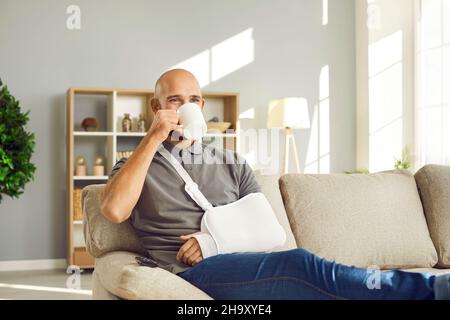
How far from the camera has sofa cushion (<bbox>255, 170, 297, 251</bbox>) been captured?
242cm

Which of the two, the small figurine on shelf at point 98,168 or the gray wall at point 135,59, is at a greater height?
the gray wall at point 135,59

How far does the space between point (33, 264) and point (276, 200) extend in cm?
359

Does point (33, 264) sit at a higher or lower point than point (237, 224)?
lower

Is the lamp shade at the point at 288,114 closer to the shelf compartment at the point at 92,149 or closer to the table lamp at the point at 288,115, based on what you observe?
the table lamp at the point at 288,115

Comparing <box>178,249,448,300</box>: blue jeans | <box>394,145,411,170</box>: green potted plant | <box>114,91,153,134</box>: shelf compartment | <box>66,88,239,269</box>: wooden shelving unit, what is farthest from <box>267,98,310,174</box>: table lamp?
<box>178,249,448,300</box>: blue jeans

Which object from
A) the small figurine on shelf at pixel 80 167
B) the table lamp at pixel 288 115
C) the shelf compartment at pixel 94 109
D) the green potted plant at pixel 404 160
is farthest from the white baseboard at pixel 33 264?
the green potted plant at pixel 404 160

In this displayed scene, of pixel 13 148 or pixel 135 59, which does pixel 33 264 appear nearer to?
pixel 13 148

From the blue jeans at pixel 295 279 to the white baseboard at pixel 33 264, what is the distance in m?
3.92

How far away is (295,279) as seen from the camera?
1666 millimetres

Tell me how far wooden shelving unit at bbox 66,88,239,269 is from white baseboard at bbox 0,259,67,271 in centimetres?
13

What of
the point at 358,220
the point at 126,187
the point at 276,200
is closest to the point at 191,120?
the point at 126,187

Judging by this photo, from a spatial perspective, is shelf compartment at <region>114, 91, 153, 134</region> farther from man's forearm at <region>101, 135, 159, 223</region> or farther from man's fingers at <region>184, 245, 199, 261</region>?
man's fingers at <region>184, 245, 199, 261</region>

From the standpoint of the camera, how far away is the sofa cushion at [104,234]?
2137 mm

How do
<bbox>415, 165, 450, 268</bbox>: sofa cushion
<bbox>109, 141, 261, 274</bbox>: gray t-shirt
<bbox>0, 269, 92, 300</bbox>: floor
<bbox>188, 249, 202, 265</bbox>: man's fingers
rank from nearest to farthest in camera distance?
<bbox>188, 249, 202, 265</bbox>: man's fingers, <bbox>109, 141, 261, 274</bbox>: gray t-shirt, <bbox>415, 165, 450, 268</bbox>: sofa cushion, <bbox>0, 269, 92, 300</bbox>: floor
